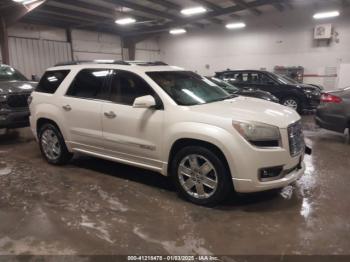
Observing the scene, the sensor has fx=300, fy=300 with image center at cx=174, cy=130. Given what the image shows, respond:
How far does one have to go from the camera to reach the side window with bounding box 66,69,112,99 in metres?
4.04

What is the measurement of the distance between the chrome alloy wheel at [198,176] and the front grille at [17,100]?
4.54 metres

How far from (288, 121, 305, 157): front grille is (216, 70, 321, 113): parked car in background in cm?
663

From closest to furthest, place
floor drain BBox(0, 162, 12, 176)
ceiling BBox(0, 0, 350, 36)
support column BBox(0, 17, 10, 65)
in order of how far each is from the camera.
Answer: floor drain BBox(0, 162, 12, 176) < ceiling BBox(0, 0, 350, 36) < support column BBox(0, 17, 10, 65)

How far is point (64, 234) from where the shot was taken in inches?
111

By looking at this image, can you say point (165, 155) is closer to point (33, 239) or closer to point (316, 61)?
point (33, 239)

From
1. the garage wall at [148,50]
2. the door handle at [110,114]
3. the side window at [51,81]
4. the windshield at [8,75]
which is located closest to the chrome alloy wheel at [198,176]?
the door handle at [110,114]

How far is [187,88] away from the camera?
3.80 m

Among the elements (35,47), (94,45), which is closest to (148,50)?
(94,45)

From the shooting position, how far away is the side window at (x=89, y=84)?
4.04 m

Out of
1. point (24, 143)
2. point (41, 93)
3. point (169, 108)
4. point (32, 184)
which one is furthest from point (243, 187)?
point (24, 143)

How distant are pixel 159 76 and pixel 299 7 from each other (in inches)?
512

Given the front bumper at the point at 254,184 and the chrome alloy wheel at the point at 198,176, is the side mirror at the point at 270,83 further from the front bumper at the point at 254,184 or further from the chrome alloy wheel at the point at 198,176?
the chrome alloy wheel at the point at 198,176

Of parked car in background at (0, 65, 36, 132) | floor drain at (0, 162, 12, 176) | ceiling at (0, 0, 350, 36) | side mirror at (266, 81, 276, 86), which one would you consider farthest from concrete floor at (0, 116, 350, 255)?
ceiling at (0, 0, 350, 36)

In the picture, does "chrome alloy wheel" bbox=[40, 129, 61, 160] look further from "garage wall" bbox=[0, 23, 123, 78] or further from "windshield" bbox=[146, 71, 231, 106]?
"garage wall" bbox=[0, 23, 123, 78]
